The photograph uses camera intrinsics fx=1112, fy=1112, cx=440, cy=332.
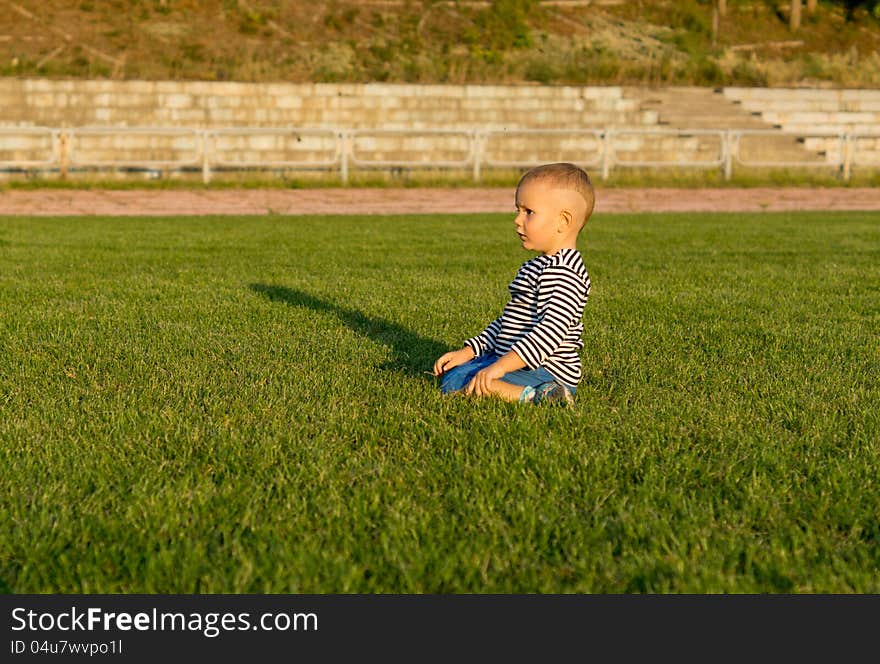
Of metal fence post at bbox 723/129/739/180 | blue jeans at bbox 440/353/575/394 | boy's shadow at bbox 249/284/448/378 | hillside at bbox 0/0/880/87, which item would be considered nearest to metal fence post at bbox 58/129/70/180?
hillside at bbox 0/0/880/87

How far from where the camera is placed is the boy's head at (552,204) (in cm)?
411

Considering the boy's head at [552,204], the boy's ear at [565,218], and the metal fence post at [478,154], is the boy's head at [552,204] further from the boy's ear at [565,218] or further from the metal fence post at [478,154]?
the metal fence post at [478,154]

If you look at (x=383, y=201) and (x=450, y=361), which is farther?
(x=383, y=201)

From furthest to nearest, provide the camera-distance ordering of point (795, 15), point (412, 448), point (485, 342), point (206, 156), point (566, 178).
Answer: point (795, 15) → point (206, 156) → point (485, 342) → point (566, 178) → point (412, 448)

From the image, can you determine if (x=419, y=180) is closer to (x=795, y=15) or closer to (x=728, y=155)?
(x=728, y=155)

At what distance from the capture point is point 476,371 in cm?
431

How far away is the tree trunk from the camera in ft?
136

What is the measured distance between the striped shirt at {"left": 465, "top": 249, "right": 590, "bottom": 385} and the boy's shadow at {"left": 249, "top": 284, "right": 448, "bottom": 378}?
0.61m

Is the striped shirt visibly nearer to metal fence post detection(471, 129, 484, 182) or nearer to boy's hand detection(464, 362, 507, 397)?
boy's hand detection(464, 362, 507, 397)

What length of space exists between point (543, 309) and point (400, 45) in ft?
94.1

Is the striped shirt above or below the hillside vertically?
below

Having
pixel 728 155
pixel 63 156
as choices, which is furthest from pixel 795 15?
pixel 63 156

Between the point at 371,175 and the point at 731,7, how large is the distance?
25.9 metres

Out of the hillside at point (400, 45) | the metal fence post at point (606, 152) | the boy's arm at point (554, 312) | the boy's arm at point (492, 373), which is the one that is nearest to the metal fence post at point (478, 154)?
the metal fence post at point (606, 152)
